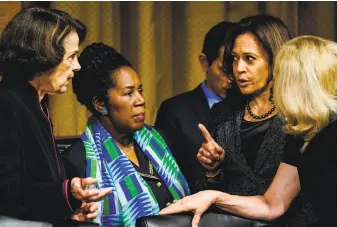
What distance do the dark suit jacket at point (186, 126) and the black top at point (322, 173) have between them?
102cm

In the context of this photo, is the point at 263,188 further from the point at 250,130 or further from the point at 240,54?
the point at 240,54

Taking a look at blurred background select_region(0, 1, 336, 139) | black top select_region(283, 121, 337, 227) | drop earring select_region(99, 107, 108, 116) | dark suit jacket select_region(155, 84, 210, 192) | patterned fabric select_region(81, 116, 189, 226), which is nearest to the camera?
black top select_region(283, 121, 337, 227)

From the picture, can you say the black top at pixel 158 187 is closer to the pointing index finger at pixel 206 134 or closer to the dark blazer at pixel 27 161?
the pointing index finger at pixel 206 134

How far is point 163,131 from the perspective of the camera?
3.72 metres

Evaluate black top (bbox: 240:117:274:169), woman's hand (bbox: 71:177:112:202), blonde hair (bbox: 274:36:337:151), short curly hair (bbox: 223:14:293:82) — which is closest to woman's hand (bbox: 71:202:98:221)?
woman's hand (bbox: 71:177:112:202)

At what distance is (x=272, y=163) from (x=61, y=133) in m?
1.68

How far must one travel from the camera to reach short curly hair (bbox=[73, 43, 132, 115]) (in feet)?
11.0

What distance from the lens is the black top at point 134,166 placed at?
321cm

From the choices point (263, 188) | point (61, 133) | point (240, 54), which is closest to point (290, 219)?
point (263, 188)

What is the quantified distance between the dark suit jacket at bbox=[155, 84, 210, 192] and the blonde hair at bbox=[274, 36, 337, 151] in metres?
1.01

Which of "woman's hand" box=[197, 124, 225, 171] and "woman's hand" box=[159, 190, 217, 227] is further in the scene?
"woman's hand" box=[197, 124, 225, 171]

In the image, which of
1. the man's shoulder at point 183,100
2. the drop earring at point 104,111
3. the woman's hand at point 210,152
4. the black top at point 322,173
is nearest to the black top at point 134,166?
the drop earring at point 104,111

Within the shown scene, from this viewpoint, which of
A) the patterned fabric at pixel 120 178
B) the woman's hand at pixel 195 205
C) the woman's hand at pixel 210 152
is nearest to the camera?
the woman's hand at pixel 195 205

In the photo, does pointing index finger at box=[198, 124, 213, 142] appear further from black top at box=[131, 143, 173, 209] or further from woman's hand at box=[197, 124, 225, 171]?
black top at box=[131, 143, 173, 209]
